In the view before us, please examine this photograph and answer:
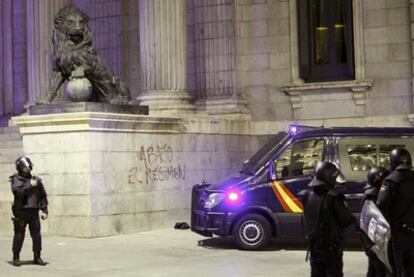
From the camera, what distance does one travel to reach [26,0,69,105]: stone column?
74.0ft

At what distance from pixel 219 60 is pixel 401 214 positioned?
13.7 m

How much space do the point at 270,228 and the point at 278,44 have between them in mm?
8299

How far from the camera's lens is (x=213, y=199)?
15.2 metres

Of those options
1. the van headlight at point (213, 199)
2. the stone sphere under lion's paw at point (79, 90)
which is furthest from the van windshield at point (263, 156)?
the stone sphere under lion's paw at point (79, 90)

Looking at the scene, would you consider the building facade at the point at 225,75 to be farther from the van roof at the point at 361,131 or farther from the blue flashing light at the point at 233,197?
the van roof at the point at 361,131

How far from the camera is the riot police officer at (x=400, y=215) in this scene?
8695 mm

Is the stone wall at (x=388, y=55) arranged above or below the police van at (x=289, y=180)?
above

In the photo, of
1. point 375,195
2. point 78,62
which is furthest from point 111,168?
point 375,195

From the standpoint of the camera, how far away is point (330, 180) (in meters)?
8.59

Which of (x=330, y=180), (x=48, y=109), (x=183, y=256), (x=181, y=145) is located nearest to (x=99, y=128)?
(x=48, y=109)

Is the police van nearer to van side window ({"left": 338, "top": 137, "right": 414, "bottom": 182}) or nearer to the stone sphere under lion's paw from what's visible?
van side window ({"left": 338, "top": 137, "right": 414, "bottom": 182})

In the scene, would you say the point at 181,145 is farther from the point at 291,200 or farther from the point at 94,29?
the point at 94,29

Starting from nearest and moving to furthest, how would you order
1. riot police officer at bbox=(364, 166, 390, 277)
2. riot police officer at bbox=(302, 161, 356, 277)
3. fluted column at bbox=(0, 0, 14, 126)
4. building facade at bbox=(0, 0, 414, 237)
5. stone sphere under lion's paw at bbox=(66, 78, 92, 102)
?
riot police officer at bbox=(302, 161, 356, 277) → riot police officer at bbox=(364, 166, 390, 277) → stone sphere under lion's paw at bbox=(66, 78, 92, 102) → building facade at bbox=(0, 0, 414, 237) → fluted column at bbox=(0, 0, 14, 126)

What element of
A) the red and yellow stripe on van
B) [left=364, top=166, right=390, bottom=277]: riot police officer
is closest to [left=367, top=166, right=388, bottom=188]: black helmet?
[left=364, top=166, right=390, bottom=277]: riot police officer
